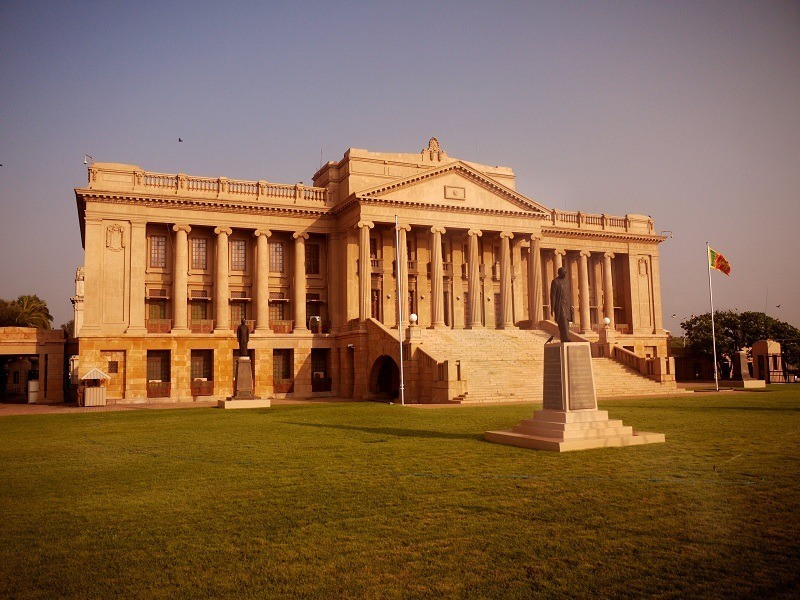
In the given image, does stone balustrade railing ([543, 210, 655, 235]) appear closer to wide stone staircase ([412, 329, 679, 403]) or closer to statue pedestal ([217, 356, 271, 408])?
wide stone staircase ([412, 329, 679, 403])

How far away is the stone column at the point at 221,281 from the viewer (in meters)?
47.2

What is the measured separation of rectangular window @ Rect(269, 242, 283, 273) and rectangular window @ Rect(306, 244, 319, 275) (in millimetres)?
2077

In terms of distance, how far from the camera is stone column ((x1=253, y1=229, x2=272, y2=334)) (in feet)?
158

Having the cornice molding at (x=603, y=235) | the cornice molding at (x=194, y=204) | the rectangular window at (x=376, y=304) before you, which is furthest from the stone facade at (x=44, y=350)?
the cornice molding at (x=603, y=235)

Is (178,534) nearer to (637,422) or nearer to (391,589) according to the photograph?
(391,589)

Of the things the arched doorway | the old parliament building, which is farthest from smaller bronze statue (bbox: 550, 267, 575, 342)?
the arched doorway

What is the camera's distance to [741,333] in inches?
2660

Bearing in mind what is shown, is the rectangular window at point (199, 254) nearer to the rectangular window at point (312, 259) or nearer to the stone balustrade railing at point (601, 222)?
the rectangular window at point (312, 259)

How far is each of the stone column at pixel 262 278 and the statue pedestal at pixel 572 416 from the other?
34922 millimetres

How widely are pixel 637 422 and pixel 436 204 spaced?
3009 centimetres

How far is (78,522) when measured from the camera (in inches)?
361

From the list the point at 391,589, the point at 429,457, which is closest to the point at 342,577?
the point at 391,589

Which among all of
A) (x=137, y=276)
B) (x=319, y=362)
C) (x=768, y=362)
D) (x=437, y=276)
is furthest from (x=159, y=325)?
(x=768, y=362)

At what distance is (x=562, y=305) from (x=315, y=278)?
36.8m
